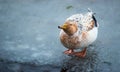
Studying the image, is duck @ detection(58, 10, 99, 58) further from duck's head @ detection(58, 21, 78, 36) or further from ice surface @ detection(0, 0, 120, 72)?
ice surface @ detection(0, 0, 120, 72)

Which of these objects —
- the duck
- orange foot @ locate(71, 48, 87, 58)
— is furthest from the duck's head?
orange foot @ locate(71, 48, 87, 58)

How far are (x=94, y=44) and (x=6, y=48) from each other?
149cm

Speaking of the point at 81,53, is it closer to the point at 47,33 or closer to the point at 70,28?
the point at 70,28

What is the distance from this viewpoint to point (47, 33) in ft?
20.7

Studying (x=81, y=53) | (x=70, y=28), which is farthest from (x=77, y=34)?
(x=81, y=53)

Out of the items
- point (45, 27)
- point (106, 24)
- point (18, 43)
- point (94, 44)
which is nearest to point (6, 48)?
point (18, 43)

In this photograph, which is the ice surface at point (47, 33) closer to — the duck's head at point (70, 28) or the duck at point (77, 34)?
the duck at point (77, 34)

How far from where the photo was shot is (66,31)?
17.2 ft

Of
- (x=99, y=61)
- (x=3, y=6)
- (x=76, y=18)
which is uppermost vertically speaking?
(x=3, y=6)

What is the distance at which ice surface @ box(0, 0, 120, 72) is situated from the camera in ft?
17.9

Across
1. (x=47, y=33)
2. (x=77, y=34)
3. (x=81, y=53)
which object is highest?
(x=47, y=33)

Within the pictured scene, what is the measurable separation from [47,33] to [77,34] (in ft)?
3.58

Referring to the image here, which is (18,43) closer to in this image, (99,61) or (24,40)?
(24,40)

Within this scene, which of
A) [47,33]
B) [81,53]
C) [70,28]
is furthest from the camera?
[47,33]
